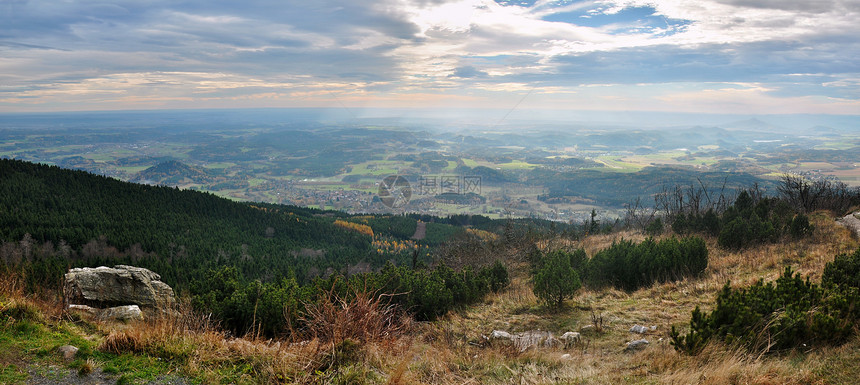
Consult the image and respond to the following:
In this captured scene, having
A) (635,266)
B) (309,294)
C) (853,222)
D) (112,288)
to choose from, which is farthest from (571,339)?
(853,222)

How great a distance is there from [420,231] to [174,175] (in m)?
103

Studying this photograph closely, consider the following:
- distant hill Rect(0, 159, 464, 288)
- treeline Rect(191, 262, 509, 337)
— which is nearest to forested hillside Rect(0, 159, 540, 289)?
distant hill Rect(0, 159, 464, 288)

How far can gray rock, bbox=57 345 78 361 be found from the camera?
4500 millimetres

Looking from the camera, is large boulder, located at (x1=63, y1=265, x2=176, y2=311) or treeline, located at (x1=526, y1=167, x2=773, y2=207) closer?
large boulder, located at (x1=63, y1=265, x2=176, y2=311)

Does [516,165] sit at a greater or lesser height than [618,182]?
greater

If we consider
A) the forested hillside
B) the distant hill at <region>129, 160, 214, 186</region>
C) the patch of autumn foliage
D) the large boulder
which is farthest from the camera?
the distant hill at <region>129, 160, 214, 186</region>

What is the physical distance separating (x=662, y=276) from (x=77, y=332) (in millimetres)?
12325

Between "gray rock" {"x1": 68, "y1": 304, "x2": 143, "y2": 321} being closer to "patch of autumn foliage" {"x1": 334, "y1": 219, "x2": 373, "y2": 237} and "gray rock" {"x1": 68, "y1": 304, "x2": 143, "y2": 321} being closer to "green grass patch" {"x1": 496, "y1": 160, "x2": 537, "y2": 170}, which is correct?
"patch of autumn foliage" {"x1": 334, "y1": 219, "x2": 373, "y2": 237}

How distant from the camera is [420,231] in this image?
6769cm

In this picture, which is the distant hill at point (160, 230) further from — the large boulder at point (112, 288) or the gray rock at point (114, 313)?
the gray rock at point (114, 313)

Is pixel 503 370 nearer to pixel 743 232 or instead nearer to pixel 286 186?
pixel 743 232

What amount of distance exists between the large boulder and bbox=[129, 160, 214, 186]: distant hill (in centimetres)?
12734

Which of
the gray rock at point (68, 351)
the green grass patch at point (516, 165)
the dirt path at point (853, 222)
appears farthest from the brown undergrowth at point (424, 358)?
the green grass patch at point (516, 165)

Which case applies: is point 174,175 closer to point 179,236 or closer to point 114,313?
point 179,236
